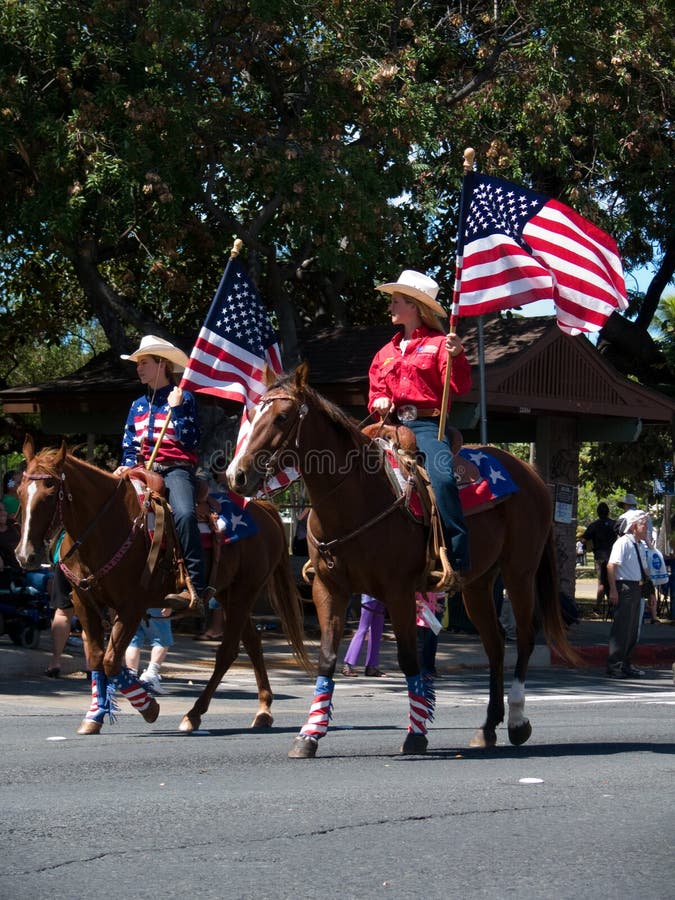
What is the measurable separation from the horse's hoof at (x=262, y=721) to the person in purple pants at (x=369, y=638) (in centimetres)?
405

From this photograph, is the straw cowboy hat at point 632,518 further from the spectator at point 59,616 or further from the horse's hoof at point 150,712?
the horse's hoof at point 150,712

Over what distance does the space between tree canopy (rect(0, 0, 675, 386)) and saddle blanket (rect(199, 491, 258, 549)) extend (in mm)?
6599

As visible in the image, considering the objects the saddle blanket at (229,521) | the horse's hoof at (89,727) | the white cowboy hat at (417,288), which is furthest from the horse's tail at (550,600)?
the horse's hoof at (89,727)

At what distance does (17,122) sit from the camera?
17531 mm

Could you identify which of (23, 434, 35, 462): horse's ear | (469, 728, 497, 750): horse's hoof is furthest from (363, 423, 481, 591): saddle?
(23, 434, 35, 462): horse's ear

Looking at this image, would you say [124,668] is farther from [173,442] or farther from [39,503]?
[173,442]

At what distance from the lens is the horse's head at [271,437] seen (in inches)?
330

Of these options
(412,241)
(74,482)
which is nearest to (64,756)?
(74,482)

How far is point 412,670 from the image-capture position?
9086 millimetres

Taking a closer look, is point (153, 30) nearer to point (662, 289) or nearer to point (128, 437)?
point (128, 437)

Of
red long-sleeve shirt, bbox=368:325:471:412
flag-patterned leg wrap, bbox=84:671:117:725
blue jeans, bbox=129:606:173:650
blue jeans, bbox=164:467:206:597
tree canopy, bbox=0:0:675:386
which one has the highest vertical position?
tree canopy, bbox=0:0:675:386

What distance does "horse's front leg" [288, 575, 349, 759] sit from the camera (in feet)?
28.8

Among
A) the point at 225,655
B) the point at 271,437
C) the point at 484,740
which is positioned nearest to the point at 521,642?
the point at 484,740

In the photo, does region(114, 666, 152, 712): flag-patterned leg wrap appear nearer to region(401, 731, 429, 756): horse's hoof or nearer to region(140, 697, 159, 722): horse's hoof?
region(140, 697, 159, 722): horse's hoof
